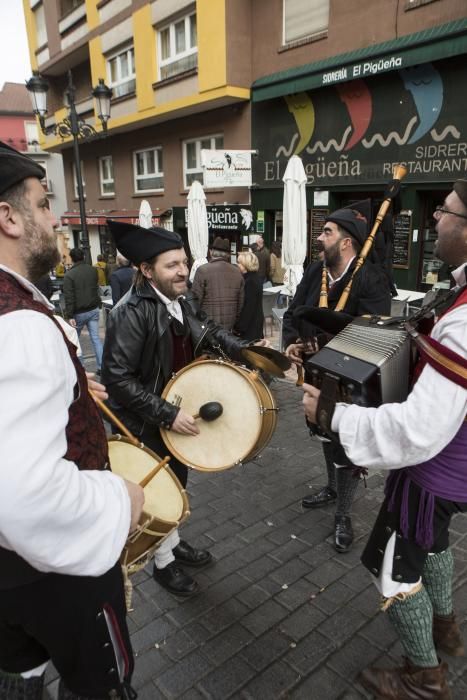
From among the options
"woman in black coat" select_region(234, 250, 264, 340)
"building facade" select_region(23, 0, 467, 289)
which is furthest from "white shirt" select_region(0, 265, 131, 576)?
"building facade" select_region(23, 0, 467, 289)

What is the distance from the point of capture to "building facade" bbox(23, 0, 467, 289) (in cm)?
992

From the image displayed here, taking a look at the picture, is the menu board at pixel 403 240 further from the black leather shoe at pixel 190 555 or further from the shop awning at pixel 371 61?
the black leather shoe at pixel 190 555

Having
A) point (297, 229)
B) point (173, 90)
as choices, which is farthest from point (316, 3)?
point (297, 229)

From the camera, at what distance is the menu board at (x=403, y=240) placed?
1084cm

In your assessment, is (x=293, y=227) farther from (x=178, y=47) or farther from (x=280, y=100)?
(x=178, y=47)

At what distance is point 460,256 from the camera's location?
1822mm

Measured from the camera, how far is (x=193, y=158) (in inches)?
620

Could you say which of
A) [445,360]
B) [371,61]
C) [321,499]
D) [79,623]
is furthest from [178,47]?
[79,623]

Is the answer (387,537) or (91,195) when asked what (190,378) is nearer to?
(387,537)

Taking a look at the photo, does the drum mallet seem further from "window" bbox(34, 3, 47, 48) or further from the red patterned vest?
"window" bbox(34, 3, 47, 48)

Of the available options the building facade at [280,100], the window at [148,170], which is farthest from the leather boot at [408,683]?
the window at [148,170]

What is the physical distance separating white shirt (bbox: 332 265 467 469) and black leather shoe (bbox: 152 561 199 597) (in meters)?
1.61

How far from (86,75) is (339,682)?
947 inches

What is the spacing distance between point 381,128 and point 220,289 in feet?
26.0
